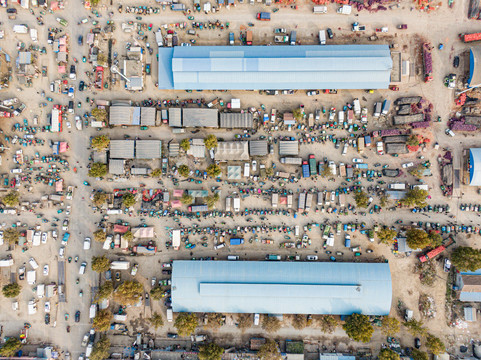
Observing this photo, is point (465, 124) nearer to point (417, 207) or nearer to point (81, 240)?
point (417, 207)

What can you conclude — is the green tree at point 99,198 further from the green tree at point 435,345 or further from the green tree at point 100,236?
the green tree at point 435,345

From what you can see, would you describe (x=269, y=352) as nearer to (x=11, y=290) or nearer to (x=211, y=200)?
(x=211, y=200)

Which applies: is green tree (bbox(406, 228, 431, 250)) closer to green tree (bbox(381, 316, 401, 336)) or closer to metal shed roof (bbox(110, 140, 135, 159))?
green tree (bbox(381, 316, 401, 336))

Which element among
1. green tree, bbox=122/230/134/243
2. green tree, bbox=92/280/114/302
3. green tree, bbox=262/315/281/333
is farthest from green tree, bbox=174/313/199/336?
Result: green tree, bbox=122/230/134/243

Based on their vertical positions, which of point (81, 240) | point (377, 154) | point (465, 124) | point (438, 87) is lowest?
point (81, 240)

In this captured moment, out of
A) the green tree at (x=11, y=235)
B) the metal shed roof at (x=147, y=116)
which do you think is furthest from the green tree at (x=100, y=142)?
the green tree at (x=11, y=235)

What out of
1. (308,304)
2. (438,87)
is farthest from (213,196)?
(438,87)

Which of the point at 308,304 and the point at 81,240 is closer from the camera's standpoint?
the point at 308,304
